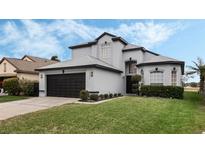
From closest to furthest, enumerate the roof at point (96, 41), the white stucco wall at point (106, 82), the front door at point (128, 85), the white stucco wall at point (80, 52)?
the white stucco wall at point (106, 82) < the roof at point (96, 41) < the front door at point (128, 85) < the white stucco wall at point (80, 52)

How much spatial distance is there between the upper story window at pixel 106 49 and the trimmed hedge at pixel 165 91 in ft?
19.6

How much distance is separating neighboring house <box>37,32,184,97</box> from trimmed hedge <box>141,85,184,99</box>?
3.82 ft

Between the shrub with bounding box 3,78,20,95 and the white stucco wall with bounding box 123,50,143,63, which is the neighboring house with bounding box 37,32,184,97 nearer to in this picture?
the white stucco wall with bounding box 123,50,143,63

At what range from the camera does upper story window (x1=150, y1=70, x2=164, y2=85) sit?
19.0m

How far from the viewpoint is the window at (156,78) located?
1906 cm

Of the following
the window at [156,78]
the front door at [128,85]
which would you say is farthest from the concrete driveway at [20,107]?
the front door at [128,85]

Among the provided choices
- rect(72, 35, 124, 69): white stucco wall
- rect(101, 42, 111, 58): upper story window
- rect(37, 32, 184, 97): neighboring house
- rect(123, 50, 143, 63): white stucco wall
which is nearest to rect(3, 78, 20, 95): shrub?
rect(37, 32, 184, 97): neighboring house

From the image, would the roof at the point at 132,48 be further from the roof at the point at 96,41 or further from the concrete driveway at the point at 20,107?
the concrete driveway at the point at 20,107

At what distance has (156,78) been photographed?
63.1 ft

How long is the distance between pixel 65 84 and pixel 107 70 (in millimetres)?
4009

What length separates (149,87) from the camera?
60.2ft
